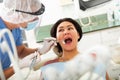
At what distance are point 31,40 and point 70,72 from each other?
4.16ft

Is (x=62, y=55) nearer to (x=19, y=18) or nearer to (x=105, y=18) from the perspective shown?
(x=19, y=18)

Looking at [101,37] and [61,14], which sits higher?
[61,14]

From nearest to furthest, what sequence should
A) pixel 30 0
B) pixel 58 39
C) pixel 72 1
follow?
pixel 30 0
pixel 58 39
pixel 72 1

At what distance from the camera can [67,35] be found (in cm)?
154

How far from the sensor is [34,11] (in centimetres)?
145

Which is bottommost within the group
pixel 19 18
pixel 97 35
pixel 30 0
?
→ pixel 97 35

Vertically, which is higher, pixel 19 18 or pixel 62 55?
pixel 19 18

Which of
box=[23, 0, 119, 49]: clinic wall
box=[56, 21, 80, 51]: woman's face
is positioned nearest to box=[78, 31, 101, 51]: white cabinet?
box=[23, 0, 119, 49]: clinic wall

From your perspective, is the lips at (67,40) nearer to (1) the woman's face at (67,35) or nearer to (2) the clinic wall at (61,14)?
(1) the woman's face at (67,35)

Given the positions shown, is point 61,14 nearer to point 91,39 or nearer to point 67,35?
point 91,39

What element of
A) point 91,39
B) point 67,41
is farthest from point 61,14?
point 67,41

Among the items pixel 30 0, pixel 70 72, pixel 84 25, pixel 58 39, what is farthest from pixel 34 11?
pixel 84 25

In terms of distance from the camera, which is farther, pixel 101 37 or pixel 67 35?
pixel 101 37

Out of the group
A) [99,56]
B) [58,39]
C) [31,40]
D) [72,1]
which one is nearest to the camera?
[99,56]
